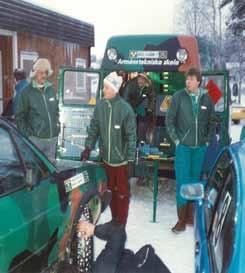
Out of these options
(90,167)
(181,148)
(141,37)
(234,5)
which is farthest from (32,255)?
(234,5)

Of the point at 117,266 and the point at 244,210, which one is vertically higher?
the point at 244,210

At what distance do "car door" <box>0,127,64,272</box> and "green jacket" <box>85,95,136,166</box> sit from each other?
1582 millimetres

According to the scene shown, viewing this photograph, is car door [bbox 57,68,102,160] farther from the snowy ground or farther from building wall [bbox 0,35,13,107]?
building wall [bbox 0,35,13,107]

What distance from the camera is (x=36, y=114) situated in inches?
227

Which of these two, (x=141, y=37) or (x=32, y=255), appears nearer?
(x=32, y=255)

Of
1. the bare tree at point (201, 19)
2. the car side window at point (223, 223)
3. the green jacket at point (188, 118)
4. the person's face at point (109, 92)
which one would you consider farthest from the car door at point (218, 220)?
the bare tree at point (201, 19)

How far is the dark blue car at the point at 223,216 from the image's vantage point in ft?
6.71

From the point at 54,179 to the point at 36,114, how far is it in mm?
2236

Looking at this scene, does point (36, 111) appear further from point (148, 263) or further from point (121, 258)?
point (148, 263)

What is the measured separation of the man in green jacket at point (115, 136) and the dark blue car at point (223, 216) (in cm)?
167

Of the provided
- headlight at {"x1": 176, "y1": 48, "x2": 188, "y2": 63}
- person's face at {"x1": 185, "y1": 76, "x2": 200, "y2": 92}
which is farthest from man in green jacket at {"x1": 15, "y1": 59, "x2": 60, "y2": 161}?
headlight at {"x1": 176, "y1": 48, "x2": 188, "y2": 63}

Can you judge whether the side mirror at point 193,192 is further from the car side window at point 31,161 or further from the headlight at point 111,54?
the headlight at point 111,54

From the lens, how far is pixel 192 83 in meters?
5.50

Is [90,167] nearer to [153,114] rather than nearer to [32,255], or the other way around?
[32,255]
